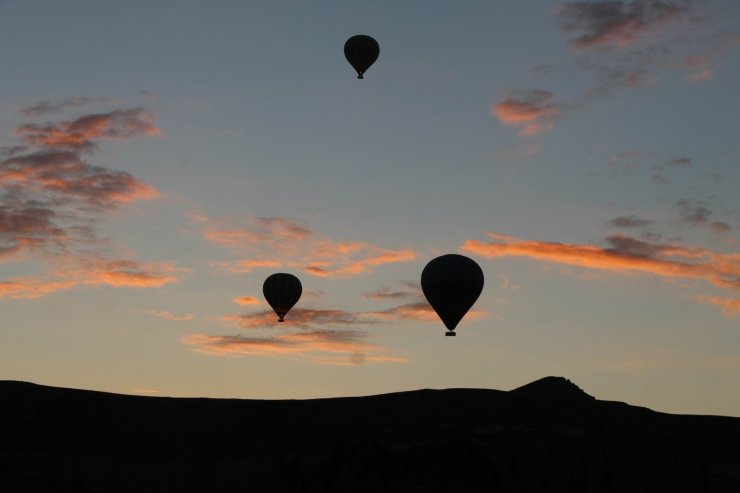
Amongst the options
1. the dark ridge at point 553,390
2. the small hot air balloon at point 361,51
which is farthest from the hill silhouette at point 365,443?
the small hot air balloon at point 361,51

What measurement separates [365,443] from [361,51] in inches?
1008

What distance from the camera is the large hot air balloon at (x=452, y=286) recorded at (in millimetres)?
79375

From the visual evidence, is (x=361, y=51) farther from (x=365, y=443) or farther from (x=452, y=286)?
(x=365, y=443)

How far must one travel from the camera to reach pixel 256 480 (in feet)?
309

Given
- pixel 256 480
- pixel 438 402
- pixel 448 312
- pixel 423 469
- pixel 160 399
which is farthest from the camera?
pixel 160 399

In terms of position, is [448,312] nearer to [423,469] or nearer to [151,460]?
[423,469]

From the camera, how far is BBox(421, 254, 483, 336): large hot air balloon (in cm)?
7938

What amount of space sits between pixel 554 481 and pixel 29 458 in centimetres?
3671

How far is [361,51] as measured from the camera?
87.5 meters

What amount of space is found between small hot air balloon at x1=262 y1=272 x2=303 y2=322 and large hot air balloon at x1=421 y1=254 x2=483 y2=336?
14.9 m

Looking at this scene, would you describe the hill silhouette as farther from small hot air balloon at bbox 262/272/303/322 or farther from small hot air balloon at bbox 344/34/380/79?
small hot air balloon at bbox 344/34/380/79

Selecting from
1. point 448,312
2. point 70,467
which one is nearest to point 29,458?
point 70,467

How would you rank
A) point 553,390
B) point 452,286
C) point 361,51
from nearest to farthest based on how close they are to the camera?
1. point 452,286
2. point 361,51
3. point 553,390

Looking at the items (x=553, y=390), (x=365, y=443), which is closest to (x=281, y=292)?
(x=365, y=443)
